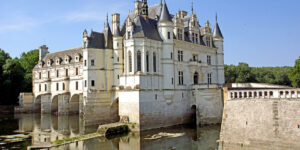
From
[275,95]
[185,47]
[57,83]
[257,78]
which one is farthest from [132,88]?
[257,78]

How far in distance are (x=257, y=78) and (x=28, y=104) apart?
5316 centimetres

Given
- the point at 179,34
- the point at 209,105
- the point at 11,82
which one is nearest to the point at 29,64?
the point at 11,82

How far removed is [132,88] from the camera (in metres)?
28.3

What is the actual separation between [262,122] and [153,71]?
13584 millimetres

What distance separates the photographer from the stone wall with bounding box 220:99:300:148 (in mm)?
17953

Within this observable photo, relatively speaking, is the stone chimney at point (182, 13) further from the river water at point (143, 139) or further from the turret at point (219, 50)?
the river water at point (143, 139)

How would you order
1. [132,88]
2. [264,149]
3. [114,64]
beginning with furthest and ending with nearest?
[114,64] < [132,88] < [264,149]

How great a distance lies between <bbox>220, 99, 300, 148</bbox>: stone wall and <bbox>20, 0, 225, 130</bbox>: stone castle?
31.5 feet

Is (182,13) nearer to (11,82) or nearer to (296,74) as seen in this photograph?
(296,74)

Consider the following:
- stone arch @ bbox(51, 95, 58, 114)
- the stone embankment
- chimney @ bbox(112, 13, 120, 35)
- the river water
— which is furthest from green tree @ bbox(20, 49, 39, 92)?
the stone embankment

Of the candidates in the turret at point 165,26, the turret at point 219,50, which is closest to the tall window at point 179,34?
the turret at point 165,26

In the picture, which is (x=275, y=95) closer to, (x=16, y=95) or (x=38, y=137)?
(x=38, y=137)

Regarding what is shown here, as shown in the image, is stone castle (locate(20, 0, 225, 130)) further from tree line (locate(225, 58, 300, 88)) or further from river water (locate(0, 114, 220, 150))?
tree line (locate(225, 58, 300, 88))

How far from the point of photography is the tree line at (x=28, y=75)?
5159 cm
